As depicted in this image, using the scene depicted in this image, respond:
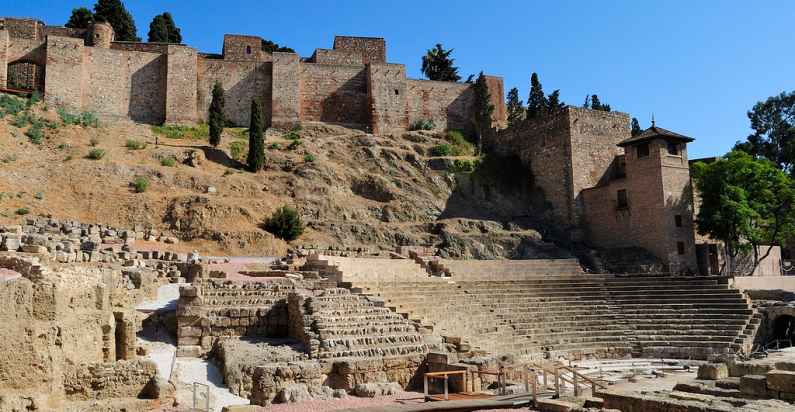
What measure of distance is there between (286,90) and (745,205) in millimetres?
27124

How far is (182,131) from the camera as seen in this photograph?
36094 mm

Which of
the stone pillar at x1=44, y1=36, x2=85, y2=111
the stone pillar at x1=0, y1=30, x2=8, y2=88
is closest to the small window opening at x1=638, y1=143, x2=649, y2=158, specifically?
the stone pillar at x1=44, y1=36, x2=85, y2=111

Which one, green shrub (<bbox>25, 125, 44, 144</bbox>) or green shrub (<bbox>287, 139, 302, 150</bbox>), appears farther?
green shrub (<bbox>287, 139, 302, 150</bbox>)

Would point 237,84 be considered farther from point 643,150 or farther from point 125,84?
point 643,150

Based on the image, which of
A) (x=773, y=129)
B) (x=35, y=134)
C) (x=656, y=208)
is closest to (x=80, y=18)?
(x=35, y=134)

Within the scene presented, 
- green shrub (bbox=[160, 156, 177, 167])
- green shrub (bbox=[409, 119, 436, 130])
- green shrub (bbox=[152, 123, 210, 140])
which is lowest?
green shrub (bbox=[160, 156, 177, 167])

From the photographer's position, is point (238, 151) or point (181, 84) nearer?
point (238, 151)

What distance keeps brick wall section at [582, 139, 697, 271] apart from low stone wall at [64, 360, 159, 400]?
25402 mm

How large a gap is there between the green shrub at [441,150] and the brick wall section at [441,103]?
4701mm

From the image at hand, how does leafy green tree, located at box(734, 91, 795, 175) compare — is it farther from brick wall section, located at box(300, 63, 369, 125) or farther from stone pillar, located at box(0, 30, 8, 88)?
stone pillar, located at box(0, 30, 8, 88)

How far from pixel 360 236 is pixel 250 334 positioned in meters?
14.4

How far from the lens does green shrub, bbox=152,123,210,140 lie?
35.5 m

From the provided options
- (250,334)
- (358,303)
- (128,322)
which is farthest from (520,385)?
(128,322)

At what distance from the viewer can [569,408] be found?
384 inches
